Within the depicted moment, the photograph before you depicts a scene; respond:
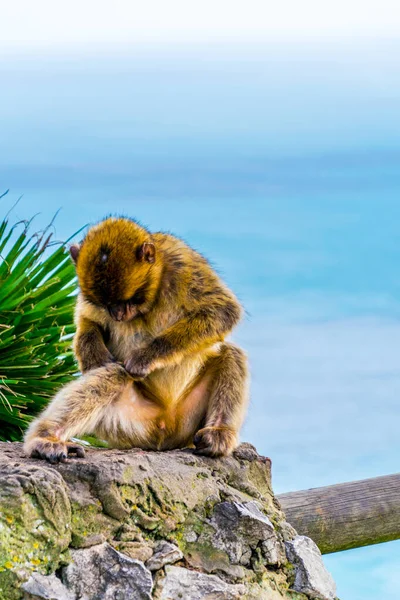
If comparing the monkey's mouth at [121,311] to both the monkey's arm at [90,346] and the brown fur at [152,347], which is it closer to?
the brown fur at [152,347]

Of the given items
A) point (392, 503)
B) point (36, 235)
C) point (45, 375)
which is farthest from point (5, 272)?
point (392, 503)

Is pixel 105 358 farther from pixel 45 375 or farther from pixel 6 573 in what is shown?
pixel 45 375

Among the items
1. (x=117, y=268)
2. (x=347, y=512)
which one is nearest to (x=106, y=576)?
(x=117, y=268)

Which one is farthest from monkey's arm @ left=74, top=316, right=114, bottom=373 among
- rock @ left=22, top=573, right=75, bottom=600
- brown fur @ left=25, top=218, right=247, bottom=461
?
rock @ left=22, top=573, right=75, bottom=600

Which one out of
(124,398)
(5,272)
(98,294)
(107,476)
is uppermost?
(5,272)

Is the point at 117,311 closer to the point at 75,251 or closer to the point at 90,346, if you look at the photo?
the point at 90,346

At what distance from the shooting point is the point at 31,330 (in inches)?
305

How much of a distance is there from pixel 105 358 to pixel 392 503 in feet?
9.23

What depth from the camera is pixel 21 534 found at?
13.9 ft

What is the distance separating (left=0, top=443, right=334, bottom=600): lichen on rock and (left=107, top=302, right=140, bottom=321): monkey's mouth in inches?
27.8

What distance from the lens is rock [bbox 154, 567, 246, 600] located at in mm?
4387

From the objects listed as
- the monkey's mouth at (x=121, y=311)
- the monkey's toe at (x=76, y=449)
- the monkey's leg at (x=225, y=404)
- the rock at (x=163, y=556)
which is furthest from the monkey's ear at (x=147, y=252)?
the rock at (x=163, y=556)

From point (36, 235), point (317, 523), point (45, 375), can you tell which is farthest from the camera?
point (36, 235)

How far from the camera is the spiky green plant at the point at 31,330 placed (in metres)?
7.45
